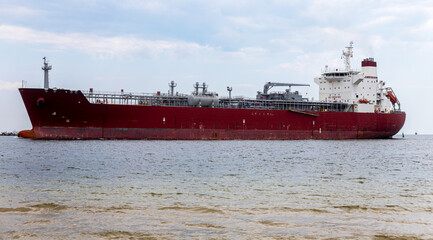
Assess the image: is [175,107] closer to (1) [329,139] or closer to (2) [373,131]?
(1) [329,139]

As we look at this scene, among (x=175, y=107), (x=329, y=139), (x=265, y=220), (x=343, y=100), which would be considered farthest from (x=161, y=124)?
(x=265, y=220)

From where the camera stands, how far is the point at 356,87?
5078 cm

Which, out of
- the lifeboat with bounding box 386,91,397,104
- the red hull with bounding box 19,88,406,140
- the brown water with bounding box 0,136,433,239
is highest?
the lifeboat with bounding box 386,91,397,104

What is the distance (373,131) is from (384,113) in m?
2.47

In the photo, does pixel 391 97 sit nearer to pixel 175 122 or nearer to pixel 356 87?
pixel 356 87

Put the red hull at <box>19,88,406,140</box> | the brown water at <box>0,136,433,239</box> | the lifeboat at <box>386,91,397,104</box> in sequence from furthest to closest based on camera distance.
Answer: the lifeboat at <box>386,91,397,104</box> < the red hull at <box>19,88,406,140</box> < the brown water at <box>0,136,433,239</box>

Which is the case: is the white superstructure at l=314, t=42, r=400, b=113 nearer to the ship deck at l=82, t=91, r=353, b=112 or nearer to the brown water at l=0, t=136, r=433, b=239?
the ship deck at l=82, t=91, r=353, b=112

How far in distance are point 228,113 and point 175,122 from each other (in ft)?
17.4

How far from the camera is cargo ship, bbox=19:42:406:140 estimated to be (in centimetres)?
3553

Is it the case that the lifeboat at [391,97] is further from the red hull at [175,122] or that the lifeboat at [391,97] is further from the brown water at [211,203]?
the brown water at [211,203]

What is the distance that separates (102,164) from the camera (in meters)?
18.9

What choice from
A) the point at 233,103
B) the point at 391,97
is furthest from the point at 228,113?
the point at 391,97

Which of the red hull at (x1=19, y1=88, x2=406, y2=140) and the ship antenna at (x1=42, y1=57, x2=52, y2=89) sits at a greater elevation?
the ship antenna at (x1=42, y1=57, x2=52, y2=89)

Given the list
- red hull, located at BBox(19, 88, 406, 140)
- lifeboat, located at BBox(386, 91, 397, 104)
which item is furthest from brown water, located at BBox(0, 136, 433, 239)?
lifeboat, located at BBox(386, 91, 397, 104)
